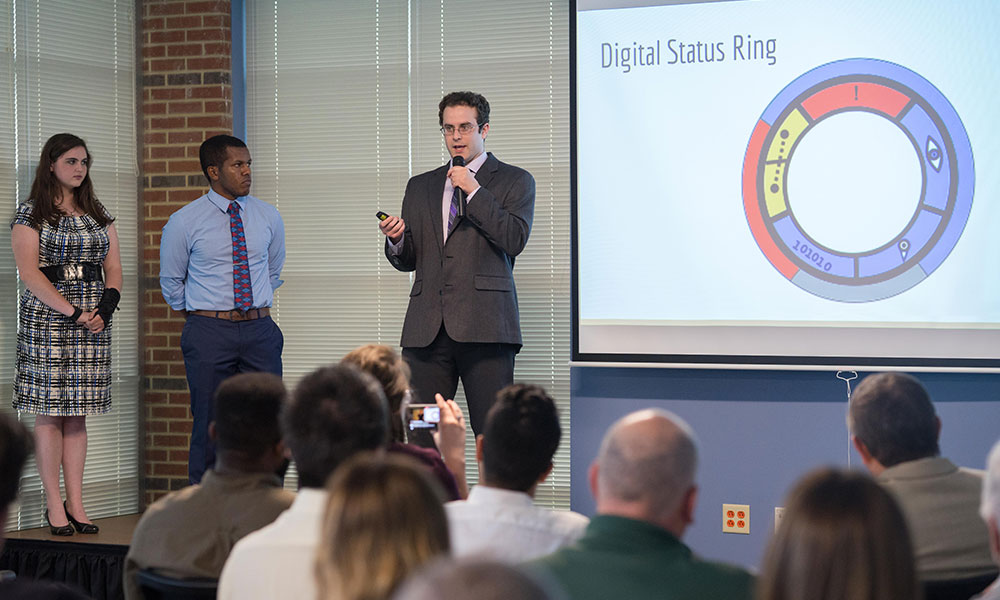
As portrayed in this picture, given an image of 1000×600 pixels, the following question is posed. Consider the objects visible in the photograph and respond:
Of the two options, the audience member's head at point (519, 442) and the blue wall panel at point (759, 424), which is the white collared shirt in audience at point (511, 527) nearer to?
the audience member's head at point (519, 442)

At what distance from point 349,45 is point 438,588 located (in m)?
4.74

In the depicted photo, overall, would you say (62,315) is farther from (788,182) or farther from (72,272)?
(788,182)

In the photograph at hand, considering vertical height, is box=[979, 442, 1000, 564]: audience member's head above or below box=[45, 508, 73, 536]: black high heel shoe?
above

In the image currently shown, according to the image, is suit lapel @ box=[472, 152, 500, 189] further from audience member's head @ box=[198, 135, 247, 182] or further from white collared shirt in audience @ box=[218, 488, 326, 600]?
white collared shirt in audience @ box=[218, 488, 326, 600]

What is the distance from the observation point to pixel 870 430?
243cm

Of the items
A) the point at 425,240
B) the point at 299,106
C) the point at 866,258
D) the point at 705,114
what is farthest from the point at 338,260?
the point at 866,258

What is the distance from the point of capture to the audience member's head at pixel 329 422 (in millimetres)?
1933

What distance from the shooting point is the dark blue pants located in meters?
4.55

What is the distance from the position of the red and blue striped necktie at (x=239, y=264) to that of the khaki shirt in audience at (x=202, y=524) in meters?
2.47

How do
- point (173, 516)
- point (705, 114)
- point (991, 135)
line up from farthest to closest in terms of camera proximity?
point (705, 114), point (991, 135), point (173, 516)

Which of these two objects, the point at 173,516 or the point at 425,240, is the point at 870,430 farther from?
the point at 425,240

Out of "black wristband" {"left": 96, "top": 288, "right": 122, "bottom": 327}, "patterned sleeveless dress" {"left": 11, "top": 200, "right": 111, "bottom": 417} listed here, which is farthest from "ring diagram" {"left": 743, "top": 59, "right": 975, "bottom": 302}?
"patterned sleeveless dress" {"left": 11, "top": 200, "right": 111, "bottom": 417}

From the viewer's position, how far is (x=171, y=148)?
5234 mm

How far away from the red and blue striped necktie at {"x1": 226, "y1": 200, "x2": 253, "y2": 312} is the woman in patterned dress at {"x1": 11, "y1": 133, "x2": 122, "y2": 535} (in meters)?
0.55
